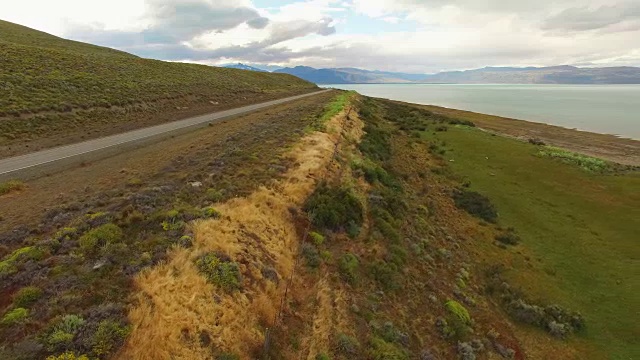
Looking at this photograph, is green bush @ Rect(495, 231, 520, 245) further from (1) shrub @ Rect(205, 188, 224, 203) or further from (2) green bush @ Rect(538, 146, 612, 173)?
(2) green bush @ Rect(538, 146, 612, 173)

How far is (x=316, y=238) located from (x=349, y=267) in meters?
2.10

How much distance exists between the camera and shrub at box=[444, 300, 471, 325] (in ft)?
53.2

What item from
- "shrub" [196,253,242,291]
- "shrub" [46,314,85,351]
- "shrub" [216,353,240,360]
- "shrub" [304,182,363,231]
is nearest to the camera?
"shrub" [46,314,85,351]

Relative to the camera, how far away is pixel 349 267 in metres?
16.5

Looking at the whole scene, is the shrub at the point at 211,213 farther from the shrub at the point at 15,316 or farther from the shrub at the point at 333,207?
the shrub at the point at 15,316

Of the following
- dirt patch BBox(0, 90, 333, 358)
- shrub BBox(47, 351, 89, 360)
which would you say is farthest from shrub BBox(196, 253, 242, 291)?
shrub BBox(47, 351, 89, 360)

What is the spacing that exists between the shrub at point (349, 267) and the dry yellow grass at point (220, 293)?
2.24m

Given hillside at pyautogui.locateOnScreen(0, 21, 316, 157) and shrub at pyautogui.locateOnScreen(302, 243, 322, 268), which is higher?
hillside at pyautogui.locateOnScreen(0, 21, 316, 157)

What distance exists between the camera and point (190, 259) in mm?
12242

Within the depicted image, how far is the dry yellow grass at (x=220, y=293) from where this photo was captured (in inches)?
370

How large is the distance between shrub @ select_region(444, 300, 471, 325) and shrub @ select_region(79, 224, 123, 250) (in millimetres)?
13892

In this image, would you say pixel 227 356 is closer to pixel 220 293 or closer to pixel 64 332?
pixel 220 293

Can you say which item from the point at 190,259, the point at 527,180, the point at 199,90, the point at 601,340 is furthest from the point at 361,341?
the point at 199,90

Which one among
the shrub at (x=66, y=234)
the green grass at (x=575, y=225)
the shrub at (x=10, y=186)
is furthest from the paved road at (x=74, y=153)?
the green grass at (x=575, y=225)
